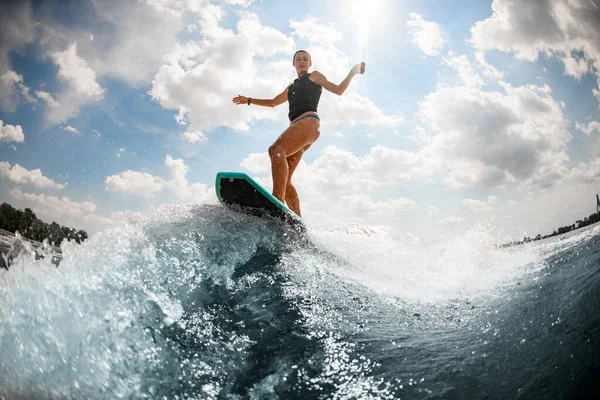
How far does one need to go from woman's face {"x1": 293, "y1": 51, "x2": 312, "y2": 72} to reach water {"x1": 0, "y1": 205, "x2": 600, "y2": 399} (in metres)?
3.59

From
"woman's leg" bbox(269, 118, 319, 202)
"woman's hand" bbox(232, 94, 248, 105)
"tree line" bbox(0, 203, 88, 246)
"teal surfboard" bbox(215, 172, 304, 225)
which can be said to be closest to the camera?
"teal surfboard" bbox(215, 172, 304, 225)

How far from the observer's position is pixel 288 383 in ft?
5.40

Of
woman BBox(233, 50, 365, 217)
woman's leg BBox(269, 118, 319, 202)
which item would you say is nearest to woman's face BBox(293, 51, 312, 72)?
woman BBox(233, 50, 365, 217)

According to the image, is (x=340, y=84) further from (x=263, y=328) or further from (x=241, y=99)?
(x=263, y=328)

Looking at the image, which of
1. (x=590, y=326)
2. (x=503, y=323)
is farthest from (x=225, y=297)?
(x=590, y=326)

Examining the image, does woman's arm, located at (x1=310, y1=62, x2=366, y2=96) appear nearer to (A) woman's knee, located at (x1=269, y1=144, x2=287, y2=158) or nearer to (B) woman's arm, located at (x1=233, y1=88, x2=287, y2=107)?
(B) woman's arm, located at (x1=233, y1=88, x2=287, y2=107)

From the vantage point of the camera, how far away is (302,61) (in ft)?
18.1

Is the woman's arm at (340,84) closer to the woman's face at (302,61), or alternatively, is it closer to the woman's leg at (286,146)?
the woman's face at (302,61)

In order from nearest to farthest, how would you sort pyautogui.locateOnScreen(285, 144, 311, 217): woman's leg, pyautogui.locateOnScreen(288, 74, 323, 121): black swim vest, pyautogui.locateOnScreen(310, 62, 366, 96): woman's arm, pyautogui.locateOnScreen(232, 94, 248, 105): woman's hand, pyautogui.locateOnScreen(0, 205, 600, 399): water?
pyautogui.locateOnScreen(0, 205, 600, 399): water, pyautogui.locateOnScreen(310, 62, 366, 96): woman's arm, pyautogui.locateOnScreen(288, 74, 323, 121): black swim vest, pyautogui.locateOnScreen(285, 144, 311, 217): woman's leg, pyautogui.locateOnScreen(232, 94, 248, 105): woman's hand

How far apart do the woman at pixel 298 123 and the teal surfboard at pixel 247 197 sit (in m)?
0.32

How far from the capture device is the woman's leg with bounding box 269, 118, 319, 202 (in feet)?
15.2

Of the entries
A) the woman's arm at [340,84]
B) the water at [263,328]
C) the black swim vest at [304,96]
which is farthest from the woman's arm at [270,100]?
the water at [263,328]

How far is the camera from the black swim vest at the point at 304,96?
520cm

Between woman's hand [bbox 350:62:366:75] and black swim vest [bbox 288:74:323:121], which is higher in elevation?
woman's hand [bbox 350:62:366:75]
